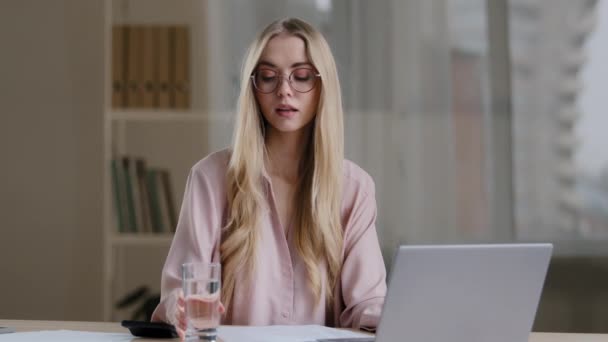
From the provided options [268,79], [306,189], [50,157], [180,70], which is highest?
[180,70]

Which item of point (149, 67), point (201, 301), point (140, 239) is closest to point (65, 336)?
point (201, 301)

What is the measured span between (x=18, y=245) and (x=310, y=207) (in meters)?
2.37

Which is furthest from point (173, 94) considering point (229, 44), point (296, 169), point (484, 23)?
point (296, 169)

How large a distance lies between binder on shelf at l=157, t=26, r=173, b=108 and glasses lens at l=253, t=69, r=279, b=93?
1.69m

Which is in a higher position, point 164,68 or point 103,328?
point 164,68

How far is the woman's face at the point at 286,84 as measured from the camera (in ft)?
5.95

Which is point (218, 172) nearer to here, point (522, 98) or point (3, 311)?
point (522, 98)

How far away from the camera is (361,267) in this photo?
1819 mm

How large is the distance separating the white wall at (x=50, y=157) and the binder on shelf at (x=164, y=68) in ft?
1.36

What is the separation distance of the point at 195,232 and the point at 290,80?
0.37 m

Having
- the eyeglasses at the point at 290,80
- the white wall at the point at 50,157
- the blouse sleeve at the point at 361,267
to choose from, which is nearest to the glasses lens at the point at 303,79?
the eyeglasses at the point at 290,80

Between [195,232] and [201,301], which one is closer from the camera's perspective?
[201,301]

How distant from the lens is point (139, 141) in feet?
12.0

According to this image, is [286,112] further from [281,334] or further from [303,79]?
[281,334]
